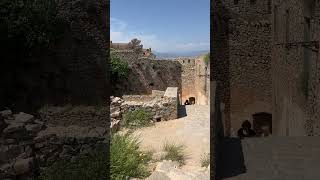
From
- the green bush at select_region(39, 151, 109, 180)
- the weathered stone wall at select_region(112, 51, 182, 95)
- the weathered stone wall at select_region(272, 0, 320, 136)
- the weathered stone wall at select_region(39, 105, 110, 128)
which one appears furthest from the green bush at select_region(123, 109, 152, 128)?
the weathered stone wall at select_region(112, 51, 182, 95)

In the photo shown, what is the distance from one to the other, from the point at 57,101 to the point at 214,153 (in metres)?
16.7

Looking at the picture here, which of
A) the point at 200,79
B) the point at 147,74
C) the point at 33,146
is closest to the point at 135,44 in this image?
the point at 147,74

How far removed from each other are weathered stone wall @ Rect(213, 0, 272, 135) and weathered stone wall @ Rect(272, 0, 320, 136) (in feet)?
11.2

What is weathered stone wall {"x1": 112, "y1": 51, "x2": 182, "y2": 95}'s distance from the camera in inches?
1117

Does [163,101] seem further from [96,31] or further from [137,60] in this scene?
[137,60]

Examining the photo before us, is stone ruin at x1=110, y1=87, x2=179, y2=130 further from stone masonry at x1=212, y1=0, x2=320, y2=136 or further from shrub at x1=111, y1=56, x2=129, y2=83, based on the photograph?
shrub at x1=111, y1=56, x2=129, y2=83

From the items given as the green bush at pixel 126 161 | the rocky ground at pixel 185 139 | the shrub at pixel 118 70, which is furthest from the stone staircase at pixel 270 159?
the shrub at pixel 118 70

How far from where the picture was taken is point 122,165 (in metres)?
9.41

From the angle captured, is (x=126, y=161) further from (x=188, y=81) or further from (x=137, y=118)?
(x=188, y=81)

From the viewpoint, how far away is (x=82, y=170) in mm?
9203

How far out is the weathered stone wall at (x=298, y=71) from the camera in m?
9.92

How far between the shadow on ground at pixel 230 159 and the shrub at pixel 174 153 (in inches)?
180

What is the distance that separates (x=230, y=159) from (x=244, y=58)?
578 inches

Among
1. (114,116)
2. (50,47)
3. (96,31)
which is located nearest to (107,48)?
(96,31)
